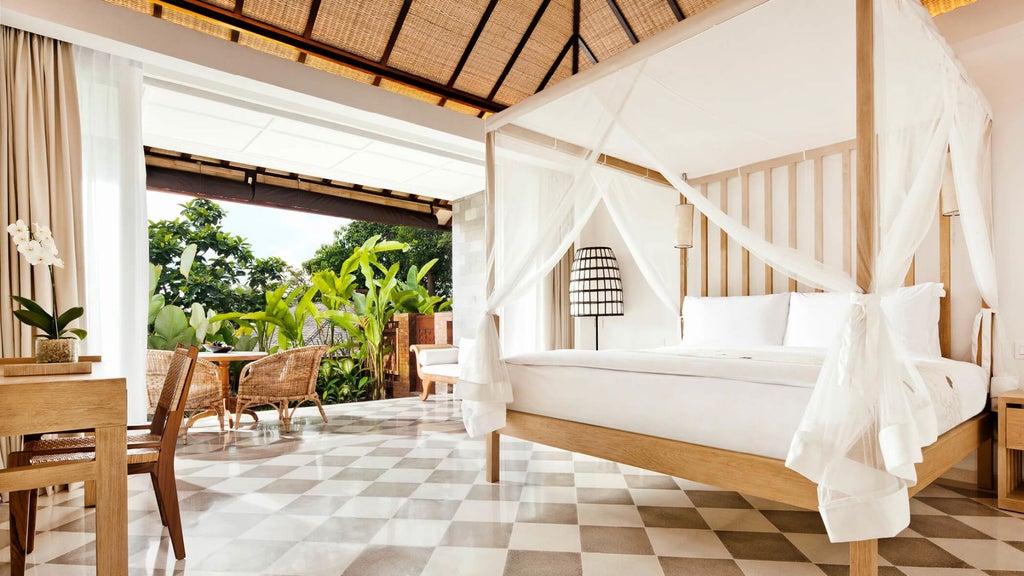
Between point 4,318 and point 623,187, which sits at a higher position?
point 623,187

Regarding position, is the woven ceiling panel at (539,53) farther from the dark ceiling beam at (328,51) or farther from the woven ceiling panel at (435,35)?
the woven ceiling panel at (435,35)

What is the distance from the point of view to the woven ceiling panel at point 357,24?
12.5 ft

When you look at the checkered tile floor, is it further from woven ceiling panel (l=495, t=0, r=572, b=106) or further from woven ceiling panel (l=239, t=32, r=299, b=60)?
woven ceiling panel (l=495, t=0, r=572, b=106)

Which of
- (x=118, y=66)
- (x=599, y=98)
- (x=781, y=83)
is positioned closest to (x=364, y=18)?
(x=118, y=66)

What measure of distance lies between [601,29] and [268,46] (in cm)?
250

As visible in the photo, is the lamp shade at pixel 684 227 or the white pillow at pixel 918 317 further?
the lamp shade at pixel 684 227

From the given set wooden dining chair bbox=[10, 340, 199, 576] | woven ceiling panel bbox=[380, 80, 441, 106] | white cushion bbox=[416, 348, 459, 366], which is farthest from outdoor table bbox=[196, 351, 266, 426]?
woven ceiling panel bbox=[380, 80, 441, 106]

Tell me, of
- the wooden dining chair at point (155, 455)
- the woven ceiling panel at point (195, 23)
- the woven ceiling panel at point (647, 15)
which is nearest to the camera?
the wooden dining chair at point (155, 455)

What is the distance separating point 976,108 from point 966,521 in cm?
205

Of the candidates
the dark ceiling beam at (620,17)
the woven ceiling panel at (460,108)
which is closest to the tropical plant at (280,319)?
the woven ceiling panel at (460,108)

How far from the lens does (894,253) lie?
1912mm

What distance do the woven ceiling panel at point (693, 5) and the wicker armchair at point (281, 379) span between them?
12.4 feet

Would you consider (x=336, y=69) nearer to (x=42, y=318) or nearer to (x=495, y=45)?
(x=495, y=45)

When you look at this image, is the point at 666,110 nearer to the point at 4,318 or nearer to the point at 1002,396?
the point at 1002,396
